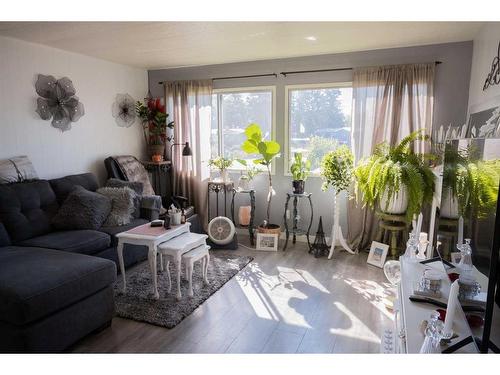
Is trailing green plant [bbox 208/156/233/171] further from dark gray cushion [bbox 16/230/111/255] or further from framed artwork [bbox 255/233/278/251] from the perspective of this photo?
dark gray cushion [bbox 16/230/111/255]

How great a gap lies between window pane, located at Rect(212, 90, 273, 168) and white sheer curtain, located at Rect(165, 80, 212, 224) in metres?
0.18

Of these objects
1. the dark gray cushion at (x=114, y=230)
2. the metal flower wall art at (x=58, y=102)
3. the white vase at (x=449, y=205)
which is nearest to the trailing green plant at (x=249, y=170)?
the dark gray cushion at (x=114, y=230)

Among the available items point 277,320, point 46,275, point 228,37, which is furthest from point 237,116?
point 46,275

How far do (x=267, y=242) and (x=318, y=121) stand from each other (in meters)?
1.58

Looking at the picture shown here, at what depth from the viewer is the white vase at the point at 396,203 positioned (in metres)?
3.27

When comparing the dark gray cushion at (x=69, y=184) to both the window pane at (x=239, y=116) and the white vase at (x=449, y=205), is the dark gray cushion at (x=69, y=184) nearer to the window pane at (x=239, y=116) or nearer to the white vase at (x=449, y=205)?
the window pane at (x=239, y=116)

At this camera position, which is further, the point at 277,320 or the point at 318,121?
the point at 318,121

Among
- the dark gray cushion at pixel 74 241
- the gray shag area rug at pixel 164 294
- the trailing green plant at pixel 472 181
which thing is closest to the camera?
the trailing green plant at pixel 472 181

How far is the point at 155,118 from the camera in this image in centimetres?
469

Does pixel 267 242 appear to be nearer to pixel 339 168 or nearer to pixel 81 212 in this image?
pixel 339 168

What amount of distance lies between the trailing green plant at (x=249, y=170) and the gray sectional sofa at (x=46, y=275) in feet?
5.37

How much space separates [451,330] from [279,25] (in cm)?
251
